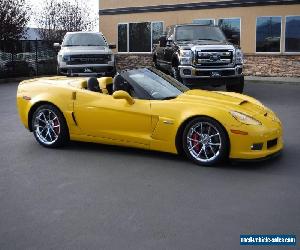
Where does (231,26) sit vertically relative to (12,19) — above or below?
below

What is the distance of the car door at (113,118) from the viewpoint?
6.58 metres

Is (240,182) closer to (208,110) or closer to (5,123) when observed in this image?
(208,110)

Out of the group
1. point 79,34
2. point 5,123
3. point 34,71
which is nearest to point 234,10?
point 79,34

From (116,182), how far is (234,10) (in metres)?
18.9

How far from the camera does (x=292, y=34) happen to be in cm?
2166

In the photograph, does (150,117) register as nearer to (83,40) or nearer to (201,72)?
(201,72)

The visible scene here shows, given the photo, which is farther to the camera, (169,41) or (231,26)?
(231,26)

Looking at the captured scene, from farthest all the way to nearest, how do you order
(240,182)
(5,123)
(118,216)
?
1. (5,123)
2. (240,182)
3. (118,216)

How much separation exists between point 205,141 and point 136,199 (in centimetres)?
163

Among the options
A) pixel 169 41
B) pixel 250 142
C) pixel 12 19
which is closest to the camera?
pixel 250 142

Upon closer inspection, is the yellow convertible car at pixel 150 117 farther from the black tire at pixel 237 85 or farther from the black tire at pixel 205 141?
the black tire at pixel 237 85

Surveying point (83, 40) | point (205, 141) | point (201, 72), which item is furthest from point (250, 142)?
point (83, 40)

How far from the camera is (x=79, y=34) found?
723 inches

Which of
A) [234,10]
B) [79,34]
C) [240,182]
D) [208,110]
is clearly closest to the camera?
[240,182]
